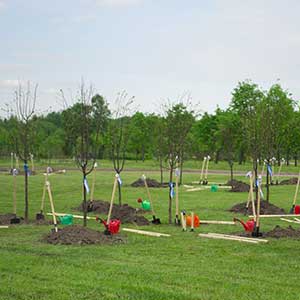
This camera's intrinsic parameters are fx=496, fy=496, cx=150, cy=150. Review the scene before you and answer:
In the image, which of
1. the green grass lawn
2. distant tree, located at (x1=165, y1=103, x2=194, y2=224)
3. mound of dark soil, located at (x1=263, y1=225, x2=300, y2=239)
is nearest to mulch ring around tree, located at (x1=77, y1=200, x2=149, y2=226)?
the green grass lawn

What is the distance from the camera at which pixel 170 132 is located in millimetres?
19062

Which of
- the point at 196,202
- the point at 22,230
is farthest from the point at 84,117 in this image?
the point at 196,202

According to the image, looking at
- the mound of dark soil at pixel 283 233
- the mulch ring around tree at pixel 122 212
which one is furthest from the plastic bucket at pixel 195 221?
the mound of dark soil at pixel 283 233

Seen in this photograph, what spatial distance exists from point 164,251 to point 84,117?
14.0ft

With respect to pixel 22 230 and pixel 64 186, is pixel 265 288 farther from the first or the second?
pixel 64 186

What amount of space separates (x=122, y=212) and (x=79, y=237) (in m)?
4.02

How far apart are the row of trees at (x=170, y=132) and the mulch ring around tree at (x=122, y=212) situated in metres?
1.03

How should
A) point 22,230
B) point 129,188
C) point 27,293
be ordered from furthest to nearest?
point 129,188 < point 22,230 < point 27,293

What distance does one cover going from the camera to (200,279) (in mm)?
6973

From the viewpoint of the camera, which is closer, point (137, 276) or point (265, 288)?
point (265, 288)

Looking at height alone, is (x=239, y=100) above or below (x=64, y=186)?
above

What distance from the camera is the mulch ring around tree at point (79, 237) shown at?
9750mm

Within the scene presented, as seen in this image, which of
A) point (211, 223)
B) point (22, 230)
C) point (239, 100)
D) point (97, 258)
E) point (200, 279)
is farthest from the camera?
point (239, 100)

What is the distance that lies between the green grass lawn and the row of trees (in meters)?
2.76
